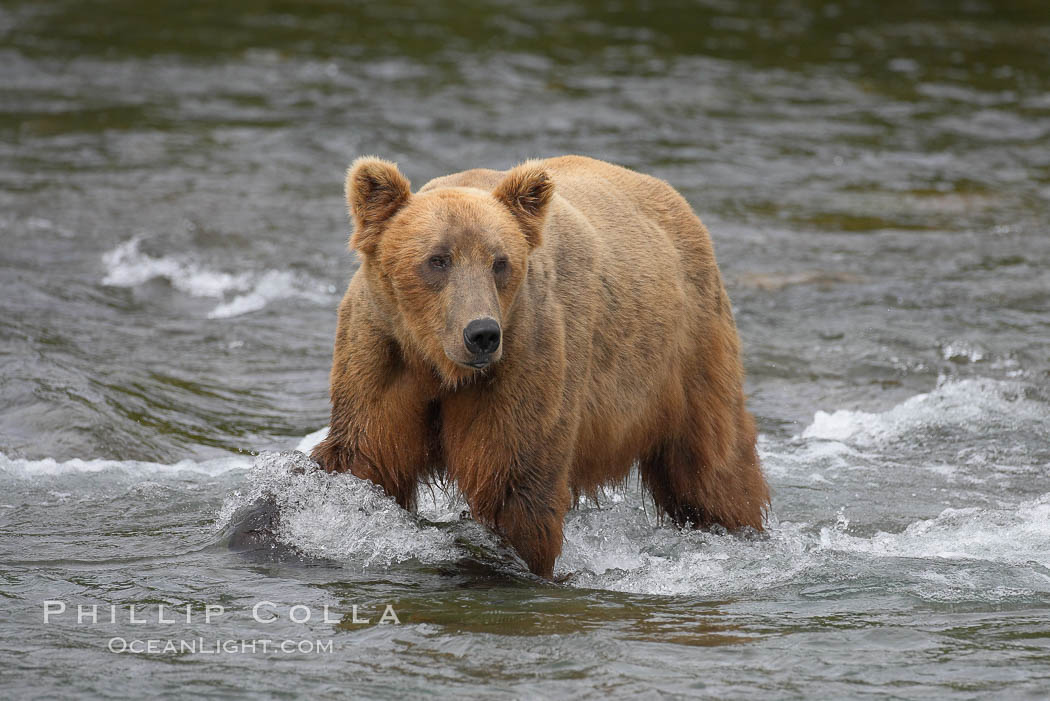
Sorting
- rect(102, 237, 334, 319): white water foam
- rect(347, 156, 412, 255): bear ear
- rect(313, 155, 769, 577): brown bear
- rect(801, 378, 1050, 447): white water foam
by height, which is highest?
rect(347, 156, 412, 255): bear ear

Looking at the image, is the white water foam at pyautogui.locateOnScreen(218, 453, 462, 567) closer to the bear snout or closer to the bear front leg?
the bear front leg

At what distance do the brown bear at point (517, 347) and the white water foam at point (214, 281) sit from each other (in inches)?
185

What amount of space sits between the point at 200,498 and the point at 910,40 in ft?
51.6

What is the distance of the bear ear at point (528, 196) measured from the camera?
5.54m

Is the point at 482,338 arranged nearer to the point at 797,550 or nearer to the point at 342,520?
the point at 342,520

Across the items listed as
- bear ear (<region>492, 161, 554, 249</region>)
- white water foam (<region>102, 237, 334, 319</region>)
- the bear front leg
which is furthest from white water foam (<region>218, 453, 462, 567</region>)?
white water foam (<region>102, 237, 334, 319</region>)

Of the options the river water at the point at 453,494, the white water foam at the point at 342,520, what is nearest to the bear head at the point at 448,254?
the white water foam at the point at 342,520

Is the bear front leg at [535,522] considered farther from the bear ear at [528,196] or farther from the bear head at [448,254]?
the bear ear at [528,196]

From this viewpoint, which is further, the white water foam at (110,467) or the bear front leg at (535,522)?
the white water foam at (110,467)

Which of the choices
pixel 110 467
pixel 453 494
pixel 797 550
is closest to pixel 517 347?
pixel 453 494

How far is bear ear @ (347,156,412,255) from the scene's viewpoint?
5.45m

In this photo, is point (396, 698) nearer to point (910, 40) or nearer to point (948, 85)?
point (948, 85)

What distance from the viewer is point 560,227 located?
237 inches

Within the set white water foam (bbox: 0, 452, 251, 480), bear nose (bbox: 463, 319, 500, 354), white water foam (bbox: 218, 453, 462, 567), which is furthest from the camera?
white water foam (bbox: 0, 452, 251, 480)
